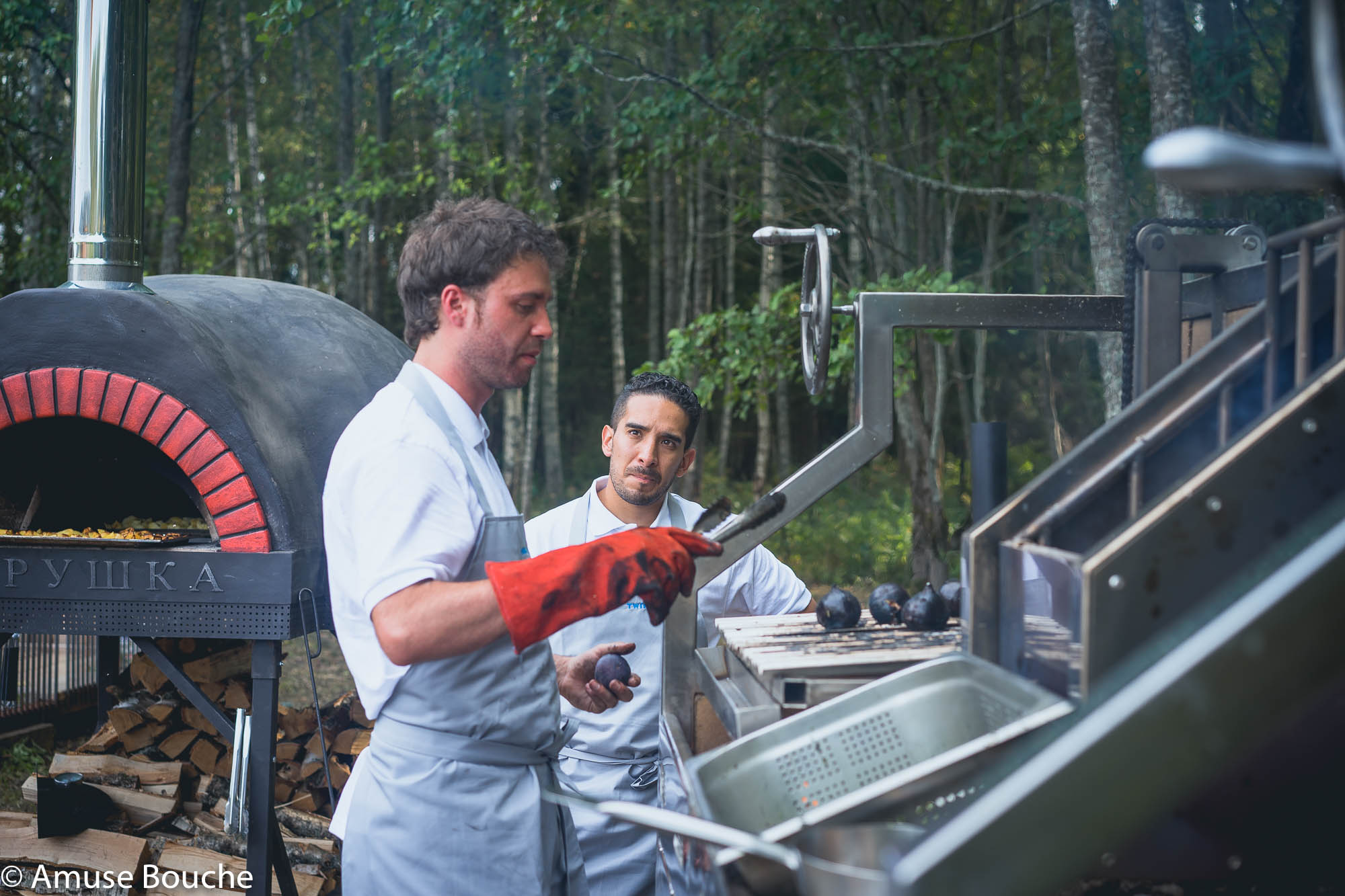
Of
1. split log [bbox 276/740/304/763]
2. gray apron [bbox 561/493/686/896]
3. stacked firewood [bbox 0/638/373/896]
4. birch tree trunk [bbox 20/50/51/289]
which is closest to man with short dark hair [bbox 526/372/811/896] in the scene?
gray apron [bbox 561/493/686/896]

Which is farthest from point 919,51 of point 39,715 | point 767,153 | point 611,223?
point 39,715

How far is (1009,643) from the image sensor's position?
173 centimetres

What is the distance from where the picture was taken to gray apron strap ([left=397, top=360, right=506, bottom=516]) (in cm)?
203

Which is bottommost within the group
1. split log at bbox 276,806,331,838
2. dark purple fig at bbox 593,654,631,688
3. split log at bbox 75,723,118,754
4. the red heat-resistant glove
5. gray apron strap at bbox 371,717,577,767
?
split log at bbox 276,806,331,838

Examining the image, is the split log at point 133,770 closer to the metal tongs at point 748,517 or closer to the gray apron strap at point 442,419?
the gray apron strap at point 442,419

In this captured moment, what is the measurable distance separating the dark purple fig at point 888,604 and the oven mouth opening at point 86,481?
2.59 metres

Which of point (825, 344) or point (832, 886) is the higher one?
point (825, 344)

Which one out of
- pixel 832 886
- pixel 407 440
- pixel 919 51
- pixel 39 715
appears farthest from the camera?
pixel 919 51

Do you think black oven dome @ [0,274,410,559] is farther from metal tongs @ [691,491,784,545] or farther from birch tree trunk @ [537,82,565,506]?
birch tree trunk @ [537,82,565,506]

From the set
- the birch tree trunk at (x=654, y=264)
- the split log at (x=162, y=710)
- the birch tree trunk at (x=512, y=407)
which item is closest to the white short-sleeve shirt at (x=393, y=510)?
the split log at (x=162, y=710)

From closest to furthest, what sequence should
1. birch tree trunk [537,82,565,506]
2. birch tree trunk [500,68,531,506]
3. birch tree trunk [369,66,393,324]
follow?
birch tree trunk [537,82,565,506], birch tree trunk [500,68,531,506], birch tree trunk [369,66,393,324]

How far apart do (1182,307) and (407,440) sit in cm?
173

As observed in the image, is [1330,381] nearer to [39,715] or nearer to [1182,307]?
[1182,307]

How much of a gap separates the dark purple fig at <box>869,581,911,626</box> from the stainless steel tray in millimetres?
493
